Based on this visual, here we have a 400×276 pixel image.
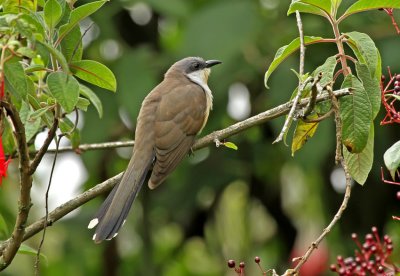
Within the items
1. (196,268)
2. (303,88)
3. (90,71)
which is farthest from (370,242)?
(196,268)

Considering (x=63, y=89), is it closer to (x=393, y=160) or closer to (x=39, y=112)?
(x=39, y=112)

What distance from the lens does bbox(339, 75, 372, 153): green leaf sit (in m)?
3.35

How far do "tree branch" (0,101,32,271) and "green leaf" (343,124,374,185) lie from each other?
1.17 metres

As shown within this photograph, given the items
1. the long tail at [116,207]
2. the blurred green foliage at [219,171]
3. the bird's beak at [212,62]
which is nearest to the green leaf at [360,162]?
the long tail at [116,207]

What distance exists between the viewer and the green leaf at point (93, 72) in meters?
3.45

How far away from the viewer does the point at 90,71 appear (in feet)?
11.5

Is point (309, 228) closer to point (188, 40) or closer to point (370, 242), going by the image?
point (188, 40)

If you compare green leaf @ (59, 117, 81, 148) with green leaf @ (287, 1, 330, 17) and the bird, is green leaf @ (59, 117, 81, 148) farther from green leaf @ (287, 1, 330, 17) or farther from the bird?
green leaf @ (287, 1, 330, 17)

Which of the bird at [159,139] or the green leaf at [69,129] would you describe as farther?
the bird at [159,139]

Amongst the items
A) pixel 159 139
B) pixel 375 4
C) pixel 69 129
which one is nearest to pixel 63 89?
pixel 69 129

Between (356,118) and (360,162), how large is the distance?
20 cm

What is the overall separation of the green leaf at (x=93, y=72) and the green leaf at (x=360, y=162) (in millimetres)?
939

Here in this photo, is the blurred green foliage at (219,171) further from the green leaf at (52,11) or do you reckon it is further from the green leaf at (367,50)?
the green leaf at (52,11)

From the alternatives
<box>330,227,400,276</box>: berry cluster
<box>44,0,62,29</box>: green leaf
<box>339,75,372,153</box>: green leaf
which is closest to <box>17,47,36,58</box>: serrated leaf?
<box>44,0,62,29</box>: green leaf
